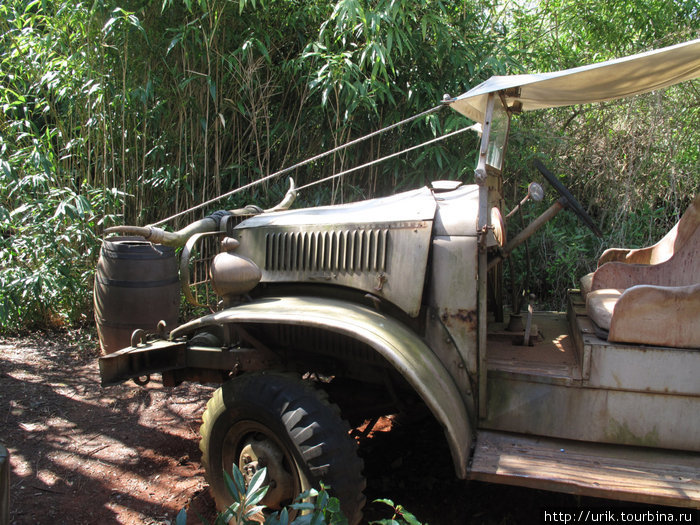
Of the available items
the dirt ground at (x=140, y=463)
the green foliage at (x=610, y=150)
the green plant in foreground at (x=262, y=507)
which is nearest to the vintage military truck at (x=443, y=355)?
the dirt ground at (x=140, y=463)

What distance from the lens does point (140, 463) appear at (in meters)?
3.22

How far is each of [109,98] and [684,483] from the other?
501 cm

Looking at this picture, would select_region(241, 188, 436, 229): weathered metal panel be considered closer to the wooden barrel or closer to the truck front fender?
the truck front fender

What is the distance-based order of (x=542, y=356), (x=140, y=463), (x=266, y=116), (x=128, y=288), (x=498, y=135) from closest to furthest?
(x=542, y=356) → (x=498, y=135) → (x=140, y=463) → (x=128, y=288) → (x=266, y=116)

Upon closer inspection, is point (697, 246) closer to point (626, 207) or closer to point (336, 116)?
point (626, 207)

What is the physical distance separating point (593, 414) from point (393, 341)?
2.81 feet

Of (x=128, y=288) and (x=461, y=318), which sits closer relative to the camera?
(x=461, y=318)

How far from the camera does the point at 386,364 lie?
8.21ft

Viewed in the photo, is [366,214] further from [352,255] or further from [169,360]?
[169,360]

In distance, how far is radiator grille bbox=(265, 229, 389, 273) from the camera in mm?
2582

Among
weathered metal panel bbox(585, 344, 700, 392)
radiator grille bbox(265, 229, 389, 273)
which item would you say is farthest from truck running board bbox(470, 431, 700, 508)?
radiator grille bbox(265, 229, 389, 273)

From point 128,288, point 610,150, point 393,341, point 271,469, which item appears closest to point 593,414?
point 393,341

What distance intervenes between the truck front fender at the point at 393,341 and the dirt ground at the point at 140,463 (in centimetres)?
70

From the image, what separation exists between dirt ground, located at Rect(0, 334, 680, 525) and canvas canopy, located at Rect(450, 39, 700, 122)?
1.92 meters
